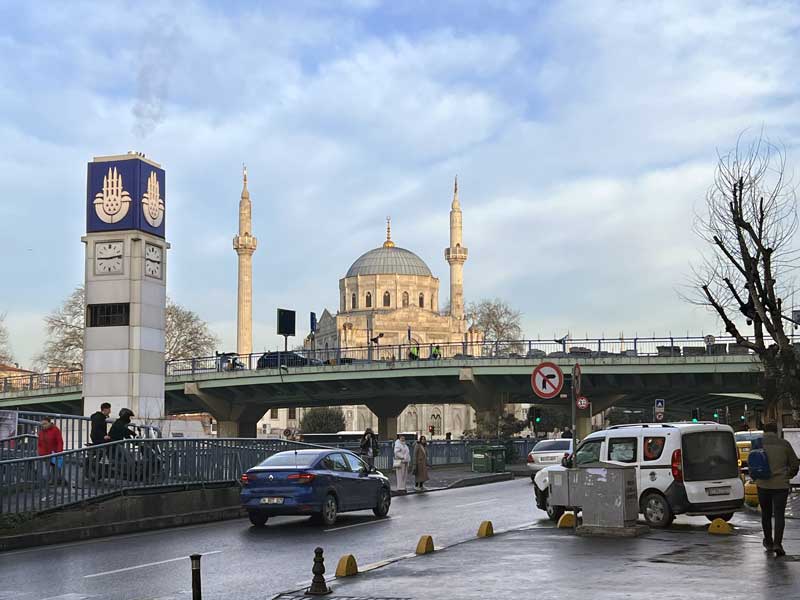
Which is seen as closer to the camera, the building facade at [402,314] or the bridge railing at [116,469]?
the bridge railing at [116,469]

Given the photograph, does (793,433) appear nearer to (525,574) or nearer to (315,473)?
(315,473)

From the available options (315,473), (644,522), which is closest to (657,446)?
(644,522)

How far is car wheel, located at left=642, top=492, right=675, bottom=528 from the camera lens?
18.3 metres

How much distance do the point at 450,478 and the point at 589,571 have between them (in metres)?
27.0

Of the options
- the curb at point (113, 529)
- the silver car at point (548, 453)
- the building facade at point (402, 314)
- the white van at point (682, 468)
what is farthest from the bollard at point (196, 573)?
the building facade at point (402, 314)

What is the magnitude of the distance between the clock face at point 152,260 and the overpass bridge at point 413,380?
20.4 meters

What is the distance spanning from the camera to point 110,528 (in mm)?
19141

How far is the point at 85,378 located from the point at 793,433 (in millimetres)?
28269

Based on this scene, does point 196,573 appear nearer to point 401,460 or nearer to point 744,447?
point 401,460

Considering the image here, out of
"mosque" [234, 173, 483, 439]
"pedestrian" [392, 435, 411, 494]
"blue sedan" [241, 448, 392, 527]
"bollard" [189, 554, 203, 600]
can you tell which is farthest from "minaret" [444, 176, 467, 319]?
"bollard" [189, 554, 203, 600]

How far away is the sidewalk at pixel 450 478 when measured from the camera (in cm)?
3523

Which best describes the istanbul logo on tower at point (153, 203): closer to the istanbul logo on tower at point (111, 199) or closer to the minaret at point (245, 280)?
the istanbul logo on tower at point (111, 199)

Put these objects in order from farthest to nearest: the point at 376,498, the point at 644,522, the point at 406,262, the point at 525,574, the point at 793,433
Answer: the point at 406,262 < the point at 793,433 < the point at 376,498 < the point at 644,522 < the point at 525,574

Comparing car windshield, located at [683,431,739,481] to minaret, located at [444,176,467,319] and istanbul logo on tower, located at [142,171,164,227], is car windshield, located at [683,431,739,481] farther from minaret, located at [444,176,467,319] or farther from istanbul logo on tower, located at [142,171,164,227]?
minaret, located at [444,176,467,319]
